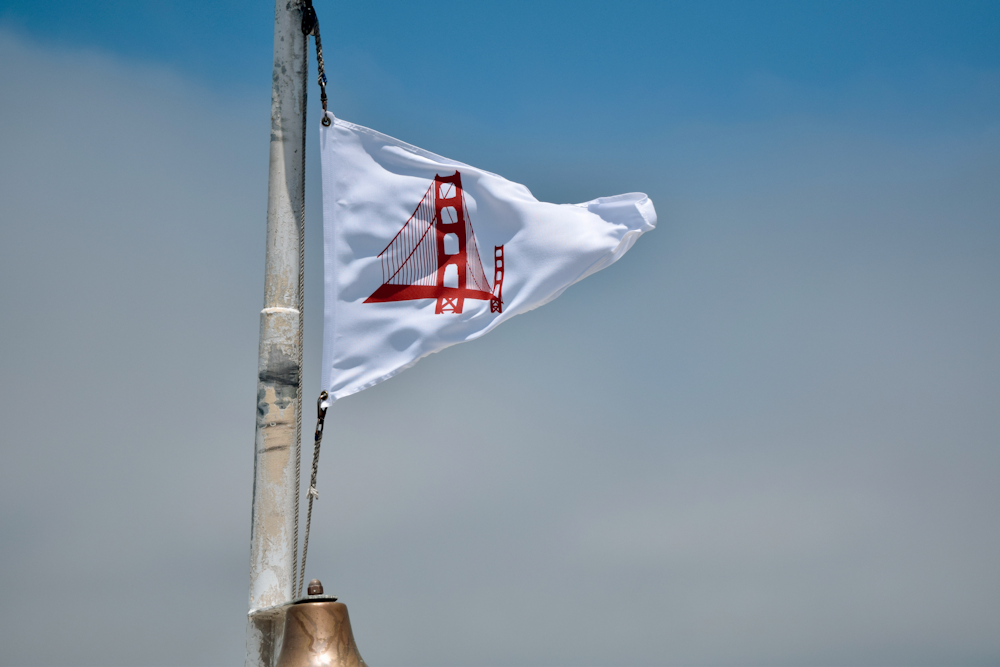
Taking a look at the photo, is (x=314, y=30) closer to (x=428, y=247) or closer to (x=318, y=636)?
(x=428, y=247)

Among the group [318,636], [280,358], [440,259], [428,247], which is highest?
[428,247]

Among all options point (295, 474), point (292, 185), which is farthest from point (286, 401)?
point (292, 185)

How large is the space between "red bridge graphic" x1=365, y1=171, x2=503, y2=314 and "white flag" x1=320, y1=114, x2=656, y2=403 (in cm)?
1

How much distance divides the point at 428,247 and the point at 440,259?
21 cm

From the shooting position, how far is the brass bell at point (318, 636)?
309 inches

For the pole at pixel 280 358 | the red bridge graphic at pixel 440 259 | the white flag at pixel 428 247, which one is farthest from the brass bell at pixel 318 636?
the red bridge graphic at pixel 440 259

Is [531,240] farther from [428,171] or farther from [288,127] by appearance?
[288,127]

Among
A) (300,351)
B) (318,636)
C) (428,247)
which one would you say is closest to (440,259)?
(428,247)

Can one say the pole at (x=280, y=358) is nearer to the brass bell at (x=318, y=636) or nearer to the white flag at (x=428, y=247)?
the white flag at (x=428, y=247)

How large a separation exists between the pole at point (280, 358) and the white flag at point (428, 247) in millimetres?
971

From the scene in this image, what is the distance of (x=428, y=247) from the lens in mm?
13078

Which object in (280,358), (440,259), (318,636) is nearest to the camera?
(318,636)

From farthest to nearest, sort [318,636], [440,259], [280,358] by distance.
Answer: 1. [440,259]
2. [280,358]
3. [318,636]

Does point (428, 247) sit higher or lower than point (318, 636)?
higher
